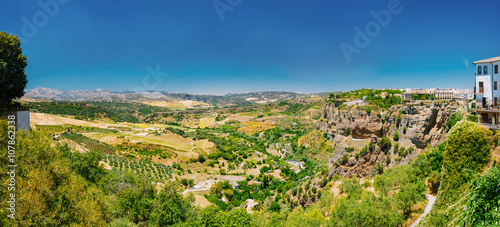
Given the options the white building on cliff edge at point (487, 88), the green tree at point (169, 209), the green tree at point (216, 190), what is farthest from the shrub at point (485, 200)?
the green tree at point (216, 190)

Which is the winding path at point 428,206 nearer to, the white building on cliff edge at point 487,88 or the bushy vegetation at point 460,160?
the bushy vegetation at point 460,160

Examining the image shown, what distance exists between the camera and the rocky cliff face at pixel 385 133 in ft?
76.6

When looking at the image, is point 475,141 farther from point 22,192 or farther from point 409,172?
point 22,192

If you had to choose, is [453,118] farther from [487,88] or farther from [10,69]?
[10,69]

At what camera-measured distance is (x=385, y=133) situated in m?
29.2

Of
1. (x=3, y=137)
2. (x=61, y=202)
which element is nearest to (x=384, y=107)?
(x=61, y=202)

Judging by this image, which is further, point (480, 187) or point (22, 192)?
point (22, 192)

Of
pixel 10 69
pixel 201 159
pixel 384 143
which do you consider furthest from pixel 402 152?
pixel 201 159

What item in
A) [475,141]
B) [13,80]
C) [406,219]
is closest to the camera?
[475,141]

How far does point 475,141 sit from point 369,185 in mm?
13705

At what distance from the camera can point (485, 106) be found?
18.2 metres

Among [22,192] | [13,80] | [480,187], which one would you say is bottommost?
[22,192]

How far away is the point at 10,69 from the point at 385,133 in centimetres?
3611

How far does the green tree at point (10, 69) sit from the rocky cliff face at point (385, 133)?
3174 cm
